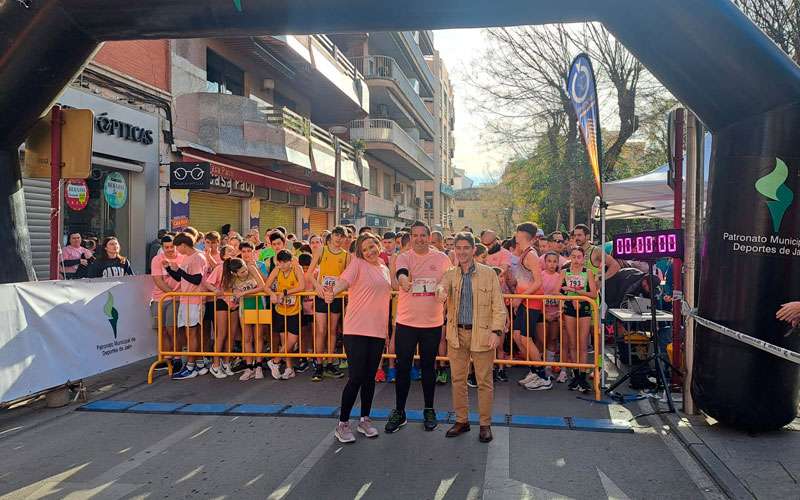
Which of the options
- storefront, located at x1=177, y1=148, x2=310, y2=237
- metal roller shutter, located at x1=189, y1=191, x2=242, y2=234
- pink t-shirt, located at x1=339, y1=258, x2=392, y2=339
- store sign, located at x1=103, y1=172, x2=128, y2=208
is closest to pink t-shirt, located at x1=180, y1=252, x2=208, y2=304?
pink t-shirt, located at x1=339, y1=258, x2=392, y2=339

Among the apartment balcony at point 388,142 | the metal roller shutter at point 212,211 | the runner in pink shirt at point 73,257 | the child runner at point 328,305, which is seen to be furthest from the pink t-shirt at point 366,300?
the apartment balcony at point 388,142

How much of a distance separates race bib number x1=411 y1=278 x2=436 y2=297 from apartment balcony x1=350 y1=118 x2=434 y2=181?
80.4 feet

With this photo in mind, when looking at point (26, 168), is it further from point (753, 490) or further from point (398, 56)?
point (398, 56)

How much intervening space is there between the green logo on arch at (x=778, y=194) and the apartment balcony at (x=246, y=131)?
13594 millimetres

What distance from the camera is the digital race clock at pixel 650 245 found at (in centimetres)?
673

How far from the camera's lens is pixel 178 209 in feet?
52.0

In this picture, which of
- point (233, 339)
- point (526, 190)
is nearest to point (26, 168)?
point (233, 339)

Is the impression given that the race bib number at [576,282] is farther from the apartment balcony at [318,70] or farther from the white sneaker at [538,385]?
the apartment balcony at [318,70]

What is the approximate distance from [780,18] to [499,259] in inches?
353

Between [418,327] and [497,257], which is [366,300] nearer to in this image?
[418,327]

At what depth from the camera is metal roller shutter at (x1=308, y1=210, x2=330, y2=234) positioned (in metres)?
27.7

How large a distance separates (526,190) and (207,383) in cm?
2903

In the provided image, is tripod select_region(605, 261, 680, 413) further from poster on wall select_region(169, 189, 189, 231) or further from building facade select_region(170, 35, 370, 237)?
poster on wall select_region(169, 189, 189, 231)

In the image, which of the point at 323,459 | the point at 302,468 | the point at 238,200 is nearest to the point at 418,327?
the point at 323,459
